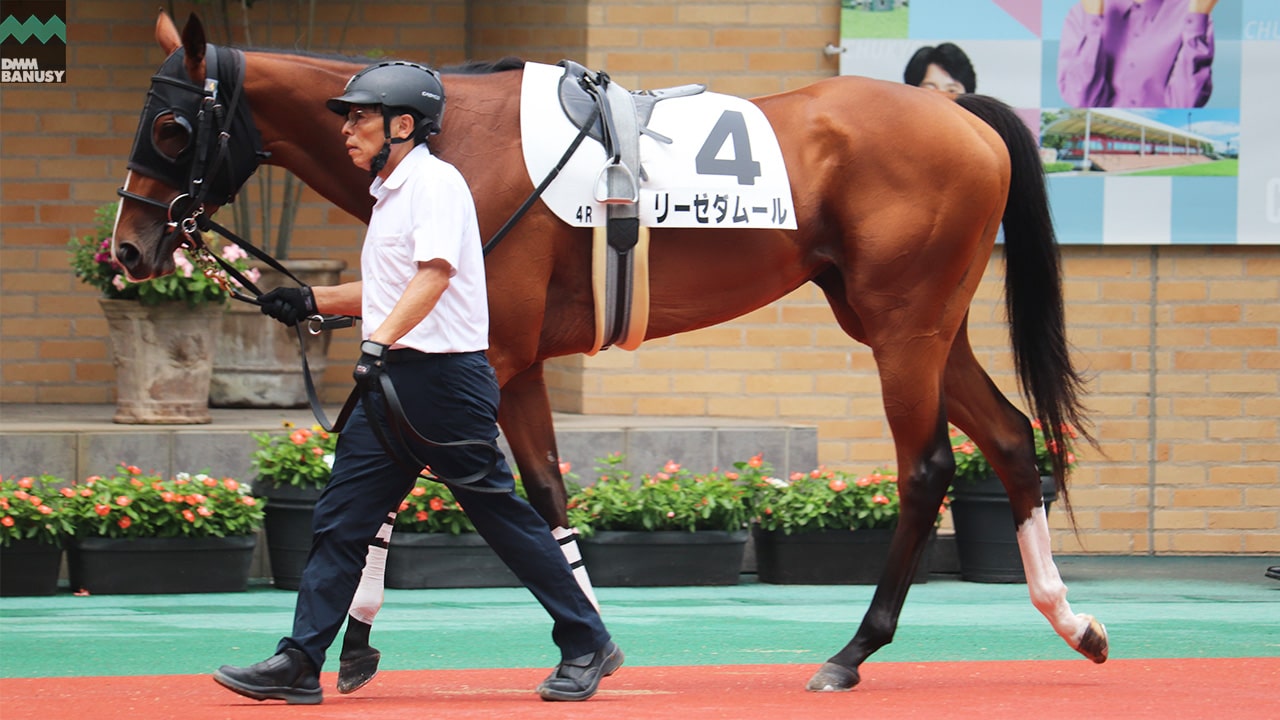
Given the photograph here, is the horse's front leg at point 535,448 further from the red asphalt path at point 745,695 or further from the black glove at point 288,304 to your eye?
the black glove at point 288,304

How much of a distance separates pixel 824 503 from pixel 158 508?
9.85 feet

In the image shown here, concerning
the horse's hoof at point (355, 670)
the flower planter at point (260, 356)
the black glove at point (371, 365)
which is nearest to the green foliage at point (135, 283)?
the flower planter at point (260, 356)

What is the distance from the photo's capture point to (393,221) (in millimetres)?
4816

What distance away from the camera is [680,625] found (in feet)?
23.1

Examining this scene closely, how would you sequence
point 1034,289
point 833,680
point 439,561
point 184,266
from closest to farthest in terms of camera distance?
1. point 833,680
2. point 1034,289
3. point 439,561
4. point 184,266

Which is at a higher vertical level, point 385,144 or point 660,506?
point 385,144

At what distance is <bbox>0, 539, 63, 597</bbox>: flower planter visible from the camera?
768 centimetres

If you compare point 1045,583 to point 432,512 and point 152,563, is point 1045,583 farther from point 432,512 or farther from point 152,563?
point 152,563

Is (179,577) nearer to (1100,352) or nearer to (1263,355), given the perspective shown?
(1100,352)

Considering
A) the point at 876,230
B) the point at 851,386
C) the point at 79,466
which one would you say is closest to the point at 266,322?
the point at 79,466

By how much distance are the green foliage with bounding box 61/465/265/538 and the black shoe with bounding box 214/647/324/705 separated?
3.01 metres

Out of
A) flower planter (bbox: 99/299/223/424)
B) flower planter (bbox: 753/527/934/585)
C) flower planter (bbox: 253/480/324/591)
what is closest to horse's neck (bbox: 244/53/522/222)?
flower planter (bbox: 253/480/324/591)

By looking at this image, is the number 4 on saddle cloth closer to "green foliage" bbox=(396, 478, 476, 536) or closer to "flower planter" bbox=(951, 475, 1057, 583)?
"green foliage" bbox=(396, 478, 476, 536)

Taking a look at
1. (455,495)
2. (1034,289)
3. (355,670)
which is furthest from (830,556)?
(455,495)
